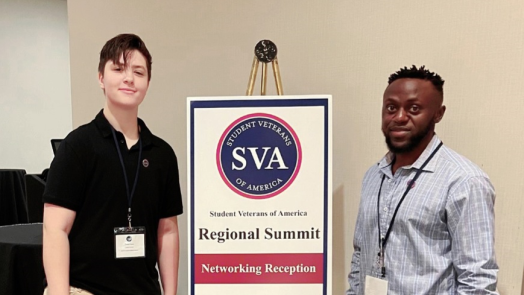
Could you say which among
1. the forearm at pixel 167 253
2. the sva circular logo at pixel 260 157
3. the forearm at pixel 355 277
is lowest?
the forearm at pixel 355 277

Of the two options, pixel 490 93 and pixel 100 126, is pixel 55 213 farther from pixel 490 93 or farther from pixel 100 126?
pixel 490 93

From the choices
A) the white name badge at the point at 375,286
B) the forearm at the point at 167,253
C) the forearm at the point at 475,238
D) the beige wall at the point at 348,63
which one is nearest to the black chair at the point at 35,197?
the beige wall at the point at 348,63

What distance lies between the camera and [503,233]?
174cm

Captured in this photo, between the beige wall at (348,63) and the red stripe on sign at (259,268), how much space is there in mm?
547

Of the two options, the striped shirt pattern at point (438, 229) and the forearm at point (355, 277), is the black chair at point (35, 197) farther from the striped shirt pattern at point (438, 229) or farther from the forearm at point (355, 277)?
the striped shirt pattern at point (438, 229)

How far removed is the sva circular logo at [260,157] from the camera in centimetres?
177

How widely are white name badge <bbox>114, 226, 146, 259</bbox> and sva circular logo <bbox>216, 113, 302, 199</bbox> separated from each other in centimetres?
45

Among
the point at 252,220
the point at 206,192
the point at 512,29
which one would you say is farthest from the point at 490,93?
the point at 206,192

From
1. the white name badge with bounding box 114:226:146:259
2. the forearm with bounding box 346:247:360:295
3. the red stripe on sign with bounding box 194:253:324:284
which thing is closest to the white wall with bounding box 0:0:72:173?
the red stripe on sign with bounding box 194:253:324:284

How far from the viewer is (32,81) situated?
5.49 m

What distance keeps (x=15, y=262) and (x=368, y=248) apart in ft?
6.15

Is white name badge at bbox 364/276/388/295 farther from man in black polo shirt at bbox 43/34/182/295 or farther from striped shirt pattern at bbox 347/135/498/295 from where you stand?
man in black polo shirt at bbox 43/34/182/295

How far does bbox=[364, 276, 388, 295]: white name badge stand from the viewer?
1460 millimetres

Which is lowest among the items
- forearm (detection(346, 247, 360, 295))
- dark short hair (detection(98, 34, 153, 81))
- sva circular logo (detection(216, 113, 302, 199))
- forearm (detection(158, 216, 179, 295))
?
forearm (detection(346, 247, 360, 295))
